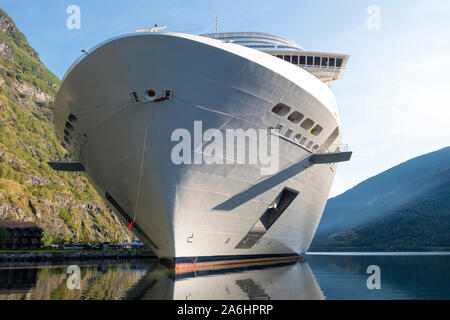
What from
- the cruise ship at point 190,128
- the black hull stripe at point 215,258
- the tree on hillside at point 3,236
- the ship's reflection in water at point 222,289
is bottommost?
the ship's reflection in water at point 222,289

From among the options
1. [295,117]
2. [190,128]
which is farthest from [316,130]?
[190,128]

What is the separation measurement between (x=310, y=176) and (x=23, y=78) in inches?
3676

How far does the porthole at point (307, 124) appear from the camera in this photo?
561 inches

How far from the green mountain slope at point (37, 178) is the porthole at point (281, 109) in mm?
47486

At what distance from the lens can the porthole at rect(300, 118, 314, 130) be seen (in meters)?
14.2

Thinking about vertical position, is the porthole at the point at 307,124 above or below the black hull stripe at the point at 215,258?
above

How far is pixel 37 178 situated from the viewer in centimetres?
6756

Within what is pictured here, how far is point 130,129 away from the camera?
11781 millimetres

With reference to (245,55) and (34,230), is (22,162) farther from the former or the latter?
(245,55)

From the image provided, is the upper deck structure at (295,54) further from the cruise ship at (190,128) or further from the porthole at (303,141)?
the porthole at (303,141)

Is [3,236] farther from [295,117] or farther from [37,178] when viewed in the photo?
[295,117]

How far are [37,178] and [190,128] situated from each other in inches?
2556

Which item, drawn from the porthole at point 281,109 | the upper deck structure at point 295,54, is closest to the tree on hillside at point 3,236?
the upper deck structure at point 295,54
